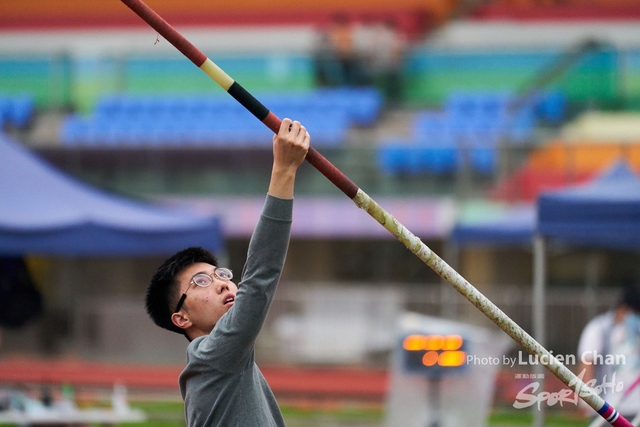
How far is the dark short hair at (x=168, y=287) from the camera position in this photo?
317 centimetres

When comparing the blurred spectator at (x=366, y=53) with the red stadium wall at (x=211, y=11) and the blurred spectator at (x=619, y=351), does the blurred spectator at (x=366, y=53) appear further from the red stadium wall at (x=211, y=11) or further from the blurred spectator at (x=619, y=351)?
the blurred spectator at (x=619, y=351)

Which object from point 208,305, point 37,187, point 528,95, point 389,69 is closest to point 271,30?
point 389,69

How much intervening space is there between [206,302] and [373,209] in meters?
0.58

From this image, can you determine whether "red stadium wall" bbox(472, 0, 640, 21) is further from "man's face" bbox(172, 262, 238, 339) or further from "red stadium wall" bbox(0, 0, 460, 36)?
"man's face" bbox(172, 262, 238, 339)

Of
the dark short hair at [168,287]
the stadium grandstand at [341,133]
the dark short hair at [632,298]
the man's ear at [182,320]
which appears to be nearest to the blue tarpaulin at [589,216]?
the dark short hair at [632,298]

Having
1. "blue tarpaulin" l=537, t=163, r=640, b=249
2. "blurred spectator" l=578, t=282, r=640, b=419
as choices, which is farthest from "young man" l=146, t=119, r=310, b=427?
"blue tarpaulin" l=537, t=163, r=640, b=249

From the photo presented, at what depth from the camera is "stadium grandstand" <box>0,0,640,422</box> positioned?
46.1 ft

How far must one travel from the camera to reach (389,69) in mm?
21531

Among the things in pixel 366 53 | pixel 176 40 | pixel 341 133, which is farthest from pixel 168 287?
pixel 366 53

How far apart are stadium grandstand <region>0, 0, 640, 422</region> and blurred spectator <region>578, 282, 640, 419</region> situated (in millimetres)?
3100

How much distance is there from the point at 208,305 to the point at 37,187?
23.8ft

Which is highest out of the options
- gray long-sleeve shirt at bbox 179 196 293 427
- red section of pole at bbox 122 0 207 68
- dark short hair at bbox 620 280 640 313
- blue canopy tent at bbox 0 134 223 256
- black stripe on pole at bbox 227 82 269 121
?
blue canopy tent at bbox 0 134 223 256

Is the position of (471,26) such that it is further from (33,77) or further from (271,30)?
(33,77)

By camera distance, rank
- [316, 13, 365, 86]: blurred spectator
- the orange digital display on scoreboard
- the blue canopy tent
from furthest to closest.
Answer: [316, 13, 365, 86]: blurred spectator
the blue canopy tent
the orange digital display on scoreboard
